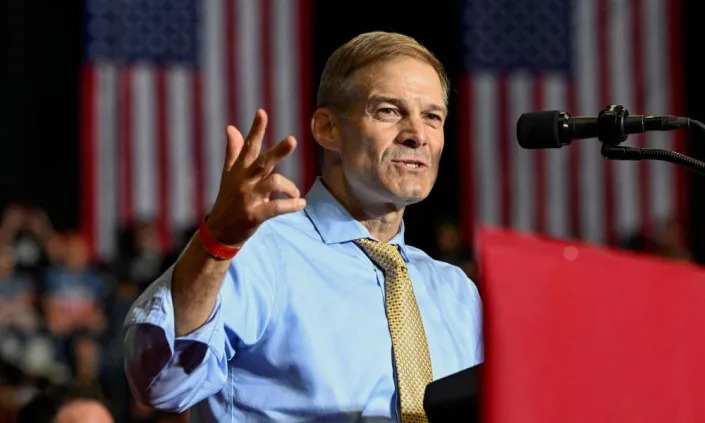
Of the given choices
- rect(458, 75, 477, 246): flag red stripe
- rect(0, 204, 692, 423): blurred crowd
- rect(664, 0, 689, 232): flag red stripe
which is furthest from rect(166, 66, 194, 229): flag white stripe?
rect(664, 0, 689, 232): flag red stripe

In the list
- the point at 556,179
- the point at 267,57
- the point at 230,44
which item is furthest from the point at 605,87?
the point at 230,44

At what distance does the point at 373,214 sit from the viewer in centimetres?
235

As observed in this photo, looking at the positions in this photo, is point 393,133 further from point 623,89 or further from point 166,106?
point 623,89

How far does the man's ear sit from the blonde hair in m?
0.02

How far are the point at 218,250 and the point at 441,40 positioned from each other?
7.12m

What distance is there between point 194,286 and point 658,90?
22.1 ft

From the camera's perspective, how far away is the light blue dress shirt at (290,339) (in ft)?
6.23

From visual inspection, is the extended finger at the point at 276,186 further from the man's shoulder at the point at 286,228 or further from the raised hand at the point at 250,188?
the man's shoulder at the point at 286,228

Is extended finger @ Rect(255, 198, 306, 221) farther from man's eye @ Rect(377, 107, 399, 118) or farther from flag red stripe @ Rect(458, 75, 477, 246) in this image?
flag red stripe @ Rect(458, 75, 477, 246)

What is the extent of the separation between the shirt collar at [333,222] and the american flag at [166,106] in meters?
5.69

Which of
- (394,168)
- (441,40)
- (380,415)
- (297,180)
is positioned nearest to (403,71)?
(394,168)

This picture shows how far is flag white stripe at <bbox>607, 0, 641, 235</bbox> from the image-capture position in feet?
26.8

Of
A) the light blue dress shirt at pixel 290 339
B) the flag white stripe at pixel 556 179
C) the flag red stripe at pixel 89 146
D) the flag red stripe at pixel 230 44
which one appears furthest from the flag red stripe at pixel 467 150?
the light blue dress shirt at pixel 290 339

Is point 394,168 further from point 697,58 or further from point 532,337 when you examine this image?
point 697,58
